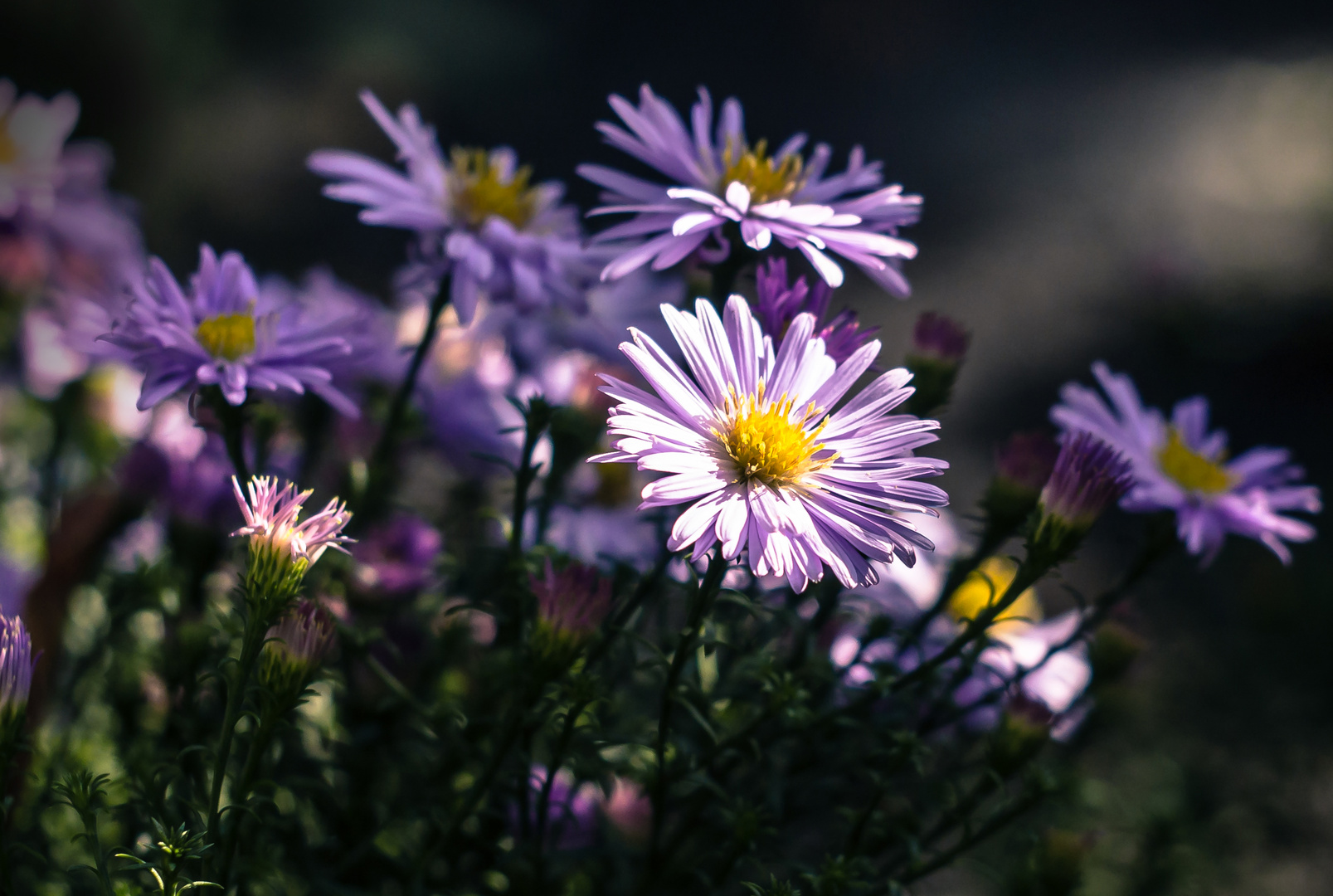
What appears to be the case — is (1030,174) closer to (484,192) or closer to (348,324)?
(484,192)

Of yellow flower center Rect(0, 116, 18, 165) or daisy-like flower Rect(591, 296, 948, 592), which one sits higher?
yellow flower center Rect(0, 116, 18, 165)

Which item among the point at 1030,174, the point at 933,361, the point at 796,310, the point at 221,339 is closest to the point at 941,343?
the point at 933,361

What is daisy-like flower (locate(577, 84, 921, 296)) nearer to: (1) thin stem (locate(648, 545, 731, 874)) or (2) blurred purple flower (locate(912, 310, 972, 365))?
(2) blurred purple flower (locate(912, 310, 972, 365))

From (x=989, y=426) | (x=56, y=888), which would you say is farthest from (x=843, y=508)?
(x=989, y=426)

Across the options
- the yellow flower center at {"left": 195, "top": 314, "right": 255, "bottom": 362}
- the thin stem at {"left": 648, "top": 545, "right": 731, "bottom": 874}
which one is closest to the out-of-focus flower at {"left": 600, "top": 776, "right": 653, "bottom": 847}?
the thin stem at {"left": 648, "top": 545, "right": 731, "bottom": 874}

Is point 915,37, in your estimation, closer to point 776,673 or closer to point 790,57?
point 790,57

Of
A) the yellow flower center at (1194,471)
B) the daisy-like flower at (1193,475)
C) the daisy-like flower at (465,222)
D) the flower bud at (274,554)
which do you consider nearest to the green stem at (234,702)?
the flower bud at (274,554)
